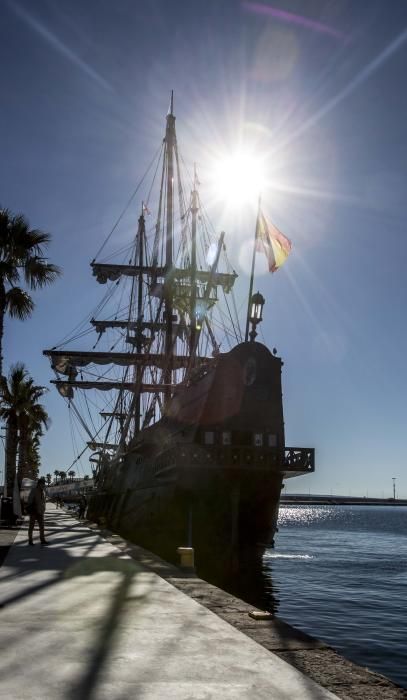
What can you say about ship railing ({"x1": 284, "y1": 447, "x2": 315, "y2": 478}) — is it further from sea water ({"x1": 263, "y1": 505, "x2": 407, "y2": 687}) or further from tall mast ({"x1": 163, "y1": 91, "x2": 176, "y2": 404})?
tall mast ({"x1": 163, "y1": 91, "x2": 176, "y2": 404})

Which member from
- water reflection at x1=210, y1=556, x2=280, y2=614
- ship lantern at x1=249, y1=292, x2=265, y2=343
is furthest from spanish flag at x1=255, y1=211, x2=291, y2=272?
water reflection at x1=210, y1=556, x2=280, y2=614

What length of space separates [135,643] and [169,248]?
41.1 meters

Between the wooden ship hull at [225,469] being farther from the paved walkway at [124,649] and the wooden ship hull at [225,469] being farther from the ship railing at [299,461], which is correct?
the paved walkway at [124,649]

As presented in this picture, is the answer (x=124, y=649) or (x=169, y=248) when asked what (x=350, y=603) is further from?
(x=169, y=248)

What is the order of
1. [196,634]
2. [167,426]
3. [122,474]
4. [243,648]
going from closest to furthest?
[243,648]
[196,634]
[167,426]
[122,474]

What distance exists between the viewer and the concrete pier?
495cm

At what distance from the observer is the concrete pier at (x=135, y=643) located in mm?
4949

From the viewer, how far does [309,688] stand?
5.19 m

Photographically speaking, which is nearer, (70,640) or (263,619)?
(70,640)

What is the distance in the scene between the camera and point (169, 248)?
4622 cm

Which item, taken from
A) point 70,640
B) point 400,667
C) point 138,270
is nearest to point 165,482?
point 400,667

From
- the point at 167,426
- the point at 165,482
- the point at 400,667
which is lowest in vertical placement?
the point at 400,667

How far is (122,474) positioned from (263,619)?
3326cm

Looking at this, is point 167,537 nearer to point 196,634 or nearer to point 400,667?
point 400,667
